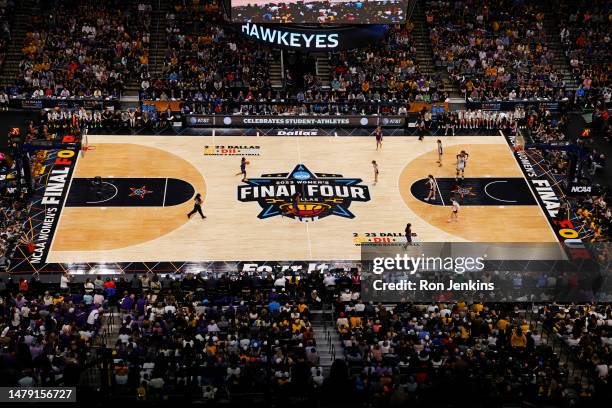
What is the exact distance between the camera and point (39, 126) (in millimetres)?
49344

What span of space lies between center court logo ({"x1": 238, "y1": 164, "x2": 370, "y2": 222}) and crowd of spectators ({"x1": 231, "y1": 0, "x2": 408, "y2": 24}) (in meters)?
7.61

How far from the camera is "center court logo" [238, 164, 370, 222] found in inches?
1666

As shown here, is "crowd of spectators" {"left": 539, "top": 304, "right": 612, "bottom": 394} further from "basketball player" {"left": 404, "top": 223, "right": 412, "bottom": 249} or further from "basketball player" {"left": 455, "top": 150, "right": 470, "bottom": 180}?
"basketball player" {"left": 455, "top": 150, "right": 470, "bottom": 180}

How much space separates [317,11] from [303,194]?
366 inches

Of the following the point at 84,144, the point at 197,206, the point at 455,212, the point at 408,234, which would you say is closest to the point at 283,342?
the point at 408,234

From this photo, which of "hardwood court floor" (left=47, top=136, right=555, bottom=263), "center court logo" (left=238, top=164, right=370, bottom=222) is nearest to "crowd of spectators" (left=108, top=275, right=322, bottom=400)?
"hardwood court floor" (left=47, top=136, right=555, bottom=263)

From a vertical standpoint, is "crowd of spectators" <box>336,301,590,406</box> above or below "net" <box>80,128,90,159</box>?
below

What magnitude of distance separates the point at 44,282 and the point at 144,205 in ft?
25.6

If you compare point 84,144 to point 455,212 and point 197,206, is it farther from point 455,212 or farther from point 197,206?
point 455,212

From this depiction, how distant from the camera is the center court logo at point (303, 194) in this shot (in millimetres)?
42312

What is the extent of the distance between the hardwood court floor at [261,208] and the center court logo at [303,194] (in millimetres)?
415

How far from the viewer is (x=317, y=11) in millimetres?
44906

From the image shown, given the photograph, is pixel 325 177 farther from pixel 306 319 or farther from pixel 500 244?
pixel 306 319

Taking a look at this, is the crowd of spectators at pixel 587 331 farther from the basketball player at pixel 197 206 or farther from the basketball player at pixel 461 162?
the basketball player at pixel 197 206
